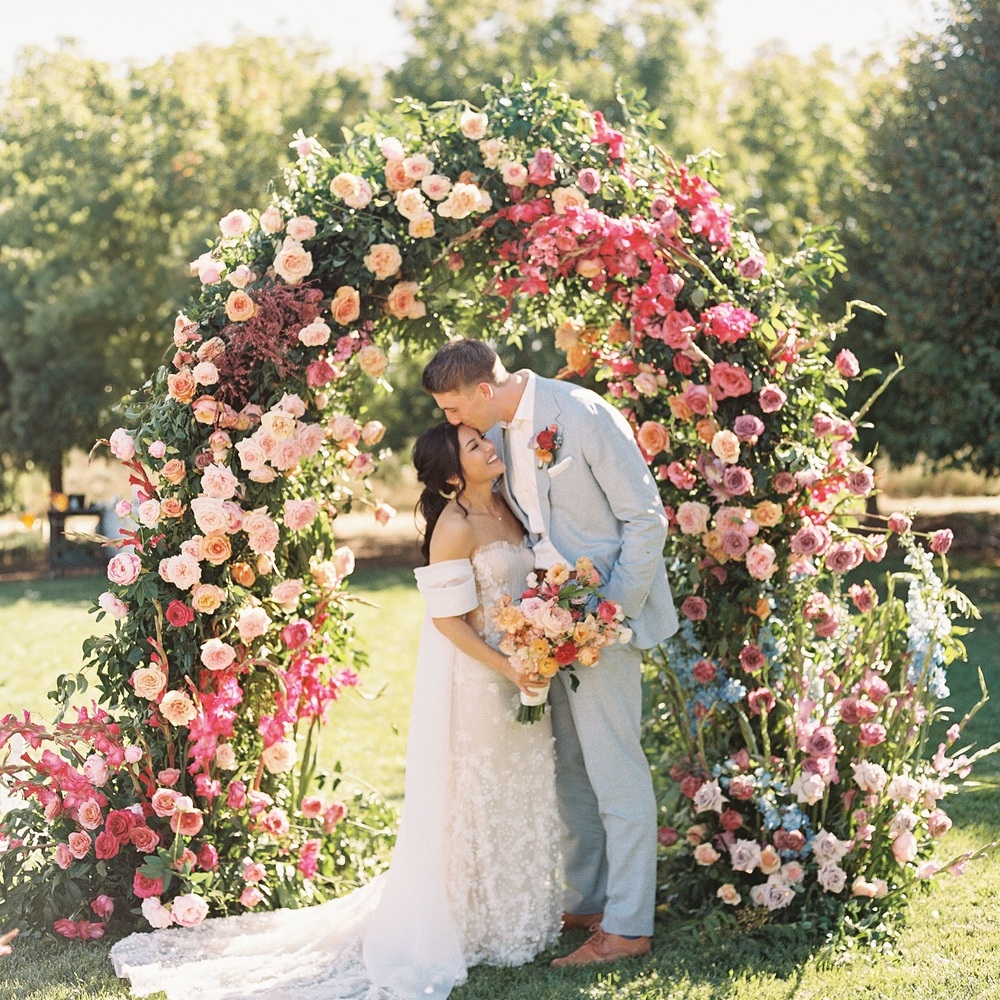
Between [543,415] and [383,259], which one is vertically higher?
[383,259]

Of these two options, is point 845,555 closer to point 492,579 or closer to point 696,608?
point 696,608

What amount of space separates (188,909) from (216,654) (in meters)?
0.83

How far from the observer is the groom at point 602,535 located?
3.73m

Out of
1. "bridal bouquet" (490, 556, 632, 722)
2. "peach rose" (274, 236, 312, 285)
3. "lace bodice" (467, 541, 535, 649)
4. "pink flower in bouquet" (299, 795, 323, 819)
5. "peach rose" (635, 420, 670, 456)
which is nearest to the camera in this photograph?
"bridal bouquet" (490, 556, 632, 722)

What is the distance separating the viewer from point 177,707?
400 centimetres

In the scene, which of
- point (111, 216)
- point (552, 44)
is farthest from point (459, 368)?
point (111, 216)

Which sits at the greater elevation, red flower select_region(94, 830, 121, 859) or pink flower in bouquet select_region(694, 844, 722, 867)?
red flower select_region(94, 830, 121, 859)

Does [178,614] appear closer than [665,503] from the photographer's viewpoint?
Yes

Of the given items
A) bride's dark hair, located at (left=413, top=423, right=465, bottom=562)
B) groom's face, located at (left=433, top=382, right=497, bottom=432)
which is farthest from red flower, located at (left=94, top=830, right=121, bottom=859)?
groom's face, located at (left=433, top=382, right=497, bottom=432)

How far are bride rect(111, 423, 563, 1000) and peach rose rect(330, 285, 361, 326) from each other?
574 mm

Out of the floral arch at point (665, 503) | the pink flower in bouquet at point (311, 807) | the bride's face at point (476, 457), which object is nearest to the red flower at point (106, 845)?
the floral arch at point (665, 503)

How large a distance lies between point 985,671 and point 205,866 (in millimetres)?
5854

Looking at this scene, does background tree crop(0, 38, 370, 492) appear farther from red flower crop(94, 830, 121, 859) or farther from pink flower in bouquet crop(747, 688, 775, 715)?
pink flower in bouquet crop(747, 688, 775, 715)

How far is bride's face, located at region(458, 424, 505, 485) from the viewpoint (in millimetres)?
3758
